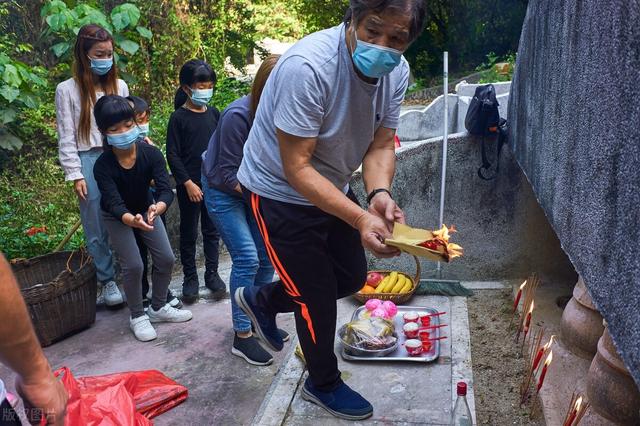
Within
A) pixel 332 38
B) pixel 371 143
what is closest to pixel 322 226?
pixel 371 143

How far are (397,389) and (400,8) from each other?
2219 millimetres

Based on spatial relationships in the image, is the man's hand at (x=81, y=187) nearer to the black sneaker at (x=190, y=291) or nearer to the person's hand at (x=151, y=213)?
the person's hand at (x=151, y=213)

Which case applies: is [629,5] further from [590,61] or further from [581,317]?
[581,317]

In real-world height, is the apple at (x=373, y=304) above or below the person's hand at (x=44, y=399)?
below

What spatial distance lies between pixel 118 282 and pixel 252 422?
2.44m

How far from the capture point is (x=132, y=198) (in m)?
4.42

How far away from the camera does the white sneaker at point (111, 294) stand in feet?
16.3

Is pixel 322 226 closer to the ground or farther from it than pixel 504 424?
farther from it

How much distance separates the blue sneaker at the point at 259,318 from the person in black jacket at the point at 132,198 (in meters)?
1.10

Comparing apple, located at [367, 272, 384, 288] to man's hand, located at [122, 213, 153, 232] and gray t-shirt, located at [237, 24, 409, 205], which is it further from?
gray t-shirt, located at [237, 24, 409, 205]

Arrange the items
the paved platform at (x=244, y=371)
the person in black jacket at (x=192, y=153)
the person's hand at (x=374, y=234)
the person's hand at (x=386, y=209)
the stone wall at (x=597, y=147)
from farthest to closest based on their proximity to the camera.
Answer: the person in black jacket at (x=192, y=153) < the paved platform at (x=244, y=371) < the person's hand at (x=386, y=209) < the person's hand at (x=374, y=234) < the stone wall at (x=597, y=147)

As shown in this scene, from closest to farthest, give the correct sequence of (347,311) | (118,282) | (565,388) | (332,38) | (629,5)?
(629,5) → (332,38) → (565,388) → (347,311) → (118,282)

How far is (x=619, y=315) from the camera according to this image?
1.95m


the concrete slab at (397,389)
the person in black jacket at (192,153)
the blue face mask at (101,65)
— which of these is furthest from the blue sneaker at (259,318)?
the blue face mask at (101,65)
